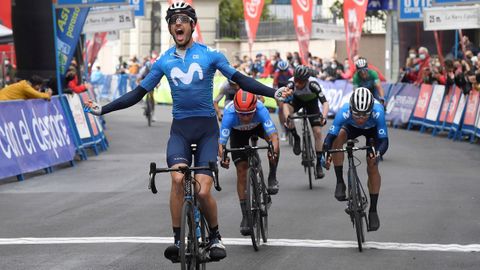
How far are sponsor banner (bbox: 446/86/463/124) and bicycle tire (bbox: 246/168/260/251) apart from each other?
15.1 meters

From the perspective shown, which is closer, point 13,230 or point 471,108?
point 13,230

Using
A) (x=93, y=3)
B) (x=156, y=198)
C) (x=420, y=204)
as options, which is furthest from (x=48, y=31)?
(x=420, y=204)

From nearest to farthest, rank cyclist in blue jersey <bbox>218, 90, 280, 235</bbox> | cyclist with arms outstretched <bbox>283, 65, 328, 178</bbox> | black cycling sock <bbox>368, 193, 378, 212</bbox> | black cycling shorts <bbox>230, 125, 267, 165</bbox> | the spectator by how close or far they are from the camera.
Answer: black cycling sock <bbox>368, 193, 378, 212</bbox>
cyclist in blue jersey <bbox>218, 90, 280, 235</bbox>
black cycling shorts <bbox>230, 125, 267, 165</bbox>
cyclist with arms outstretched <bbox>283, 65, 328, 178</bbox>
the spectator

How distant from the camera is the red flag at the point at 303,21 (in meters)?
33.0

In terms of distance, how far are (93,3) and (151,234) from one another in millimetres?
12139

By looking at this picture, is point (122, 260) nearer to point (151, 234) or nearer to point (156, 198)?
point (151, 234)

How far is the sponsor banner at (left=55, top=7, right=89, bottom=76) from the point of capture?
80.1 ft

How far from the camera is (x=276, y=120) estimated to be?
33.6m

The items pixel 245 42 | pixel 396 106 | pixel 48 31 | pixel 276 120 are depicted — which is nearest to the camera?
pixel 48 31

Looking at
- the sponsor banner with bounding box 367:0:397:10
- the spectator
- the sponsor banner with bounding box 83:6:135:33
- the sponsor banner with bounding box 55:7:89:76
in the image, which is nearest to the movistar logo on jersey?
the spectator

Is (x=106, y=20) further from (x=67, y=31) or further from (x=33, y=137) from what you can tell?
(x=33, y=137)

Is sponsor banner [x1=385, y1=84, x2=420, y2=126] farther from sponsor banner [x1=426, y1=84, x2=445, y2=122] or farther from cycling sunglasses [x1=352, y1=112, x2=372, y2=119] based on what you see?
cycling sunglasses [x1=352, y1=112, x2=372, y2=119]

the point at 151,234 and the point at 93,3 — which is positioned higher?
the point at 93,3

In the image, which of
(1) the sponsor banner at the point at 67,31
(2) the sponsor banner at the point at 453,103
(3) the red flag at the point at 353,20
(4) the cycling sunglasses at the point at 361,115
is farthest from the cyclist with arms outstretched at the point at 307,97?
(3) the red flag at the point at 353,20
